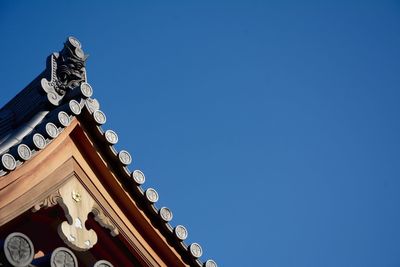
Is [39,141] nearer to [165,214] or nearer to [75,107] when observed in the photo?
[75,107]

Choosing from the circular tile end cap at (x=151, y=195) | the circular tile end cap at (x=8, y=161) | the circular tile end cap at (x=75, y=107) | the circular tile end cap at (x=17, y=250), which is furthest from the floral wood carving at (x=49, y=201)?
the circular tile end cap at (x=17, y=250)

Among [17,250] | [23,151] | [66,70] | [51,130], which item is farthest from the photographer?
[66,70]

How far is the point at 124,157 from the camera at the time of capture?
27.3 feet

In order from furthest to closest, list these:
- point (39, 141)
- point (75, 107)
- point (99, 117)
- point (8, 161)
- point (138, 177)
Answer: point (138, 177)
point (99, 117)
point (75, 107)
point (39, 141)
point (8, 161)

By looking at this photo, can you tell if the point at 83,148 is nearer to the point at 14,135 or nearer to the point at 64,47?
the point at 14,135

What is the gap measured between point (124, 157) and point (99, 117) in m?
0.62

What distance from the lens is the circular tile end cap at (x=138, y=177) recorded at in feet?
27.6

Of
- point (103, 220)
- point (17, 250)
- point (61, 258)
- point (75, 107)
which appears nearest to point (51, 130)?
point (75, 107)

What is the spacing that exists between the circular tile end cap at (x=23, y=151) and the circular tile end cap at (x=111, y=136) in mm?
1241

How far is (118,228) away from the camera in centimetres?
831

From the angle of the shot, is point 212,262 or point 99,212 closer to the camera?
point 99,212

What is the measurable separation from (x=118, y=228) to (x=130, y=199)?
41cm

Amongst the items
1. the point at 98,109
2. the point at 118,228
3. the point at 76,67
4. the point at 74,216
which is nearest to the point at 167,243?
the point at 118,228

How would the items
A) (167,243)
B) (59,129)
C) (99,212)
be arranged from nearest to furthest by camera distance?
(59,129), (99,212), (167,243)
